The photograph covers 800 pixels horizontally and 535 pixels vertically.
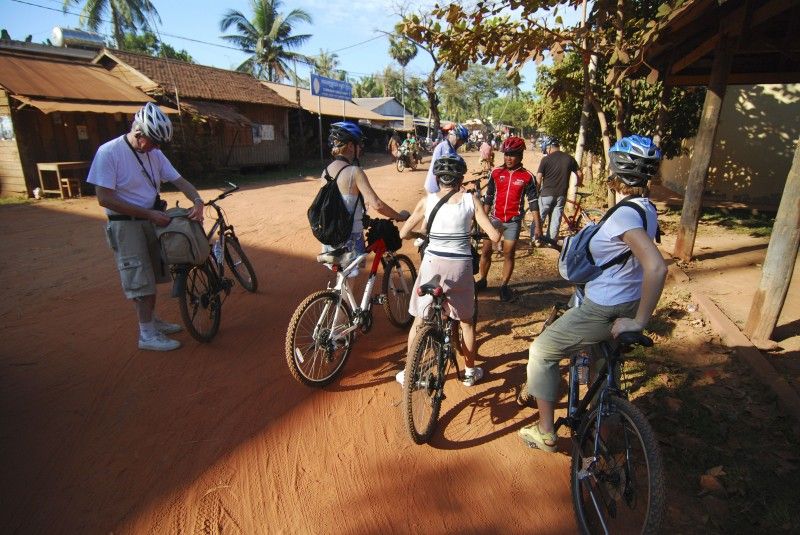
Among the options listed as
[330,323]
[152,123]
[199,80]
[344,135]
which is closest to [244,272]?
[152,123]

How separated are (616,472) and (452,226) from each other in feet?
5.63

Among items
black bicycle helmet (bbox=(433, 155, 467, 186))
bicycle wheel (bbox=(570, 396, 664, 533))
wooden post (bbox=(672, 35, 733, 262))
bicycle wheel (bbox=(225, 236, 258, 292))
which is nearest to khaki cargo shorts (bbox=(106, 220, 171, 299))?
bicycle wheel (bbox=(225, 236, 258, 292))

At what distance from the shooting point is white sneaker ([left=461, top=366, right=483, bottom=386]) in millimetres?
3686

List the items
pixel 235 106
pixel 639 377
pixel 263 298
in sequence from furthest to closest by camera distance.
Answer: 1. pixel 235 106
2. pixel 263 298
3. pixel 639 377

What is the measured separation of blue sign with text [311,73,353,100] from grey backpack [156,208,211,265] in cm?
1815

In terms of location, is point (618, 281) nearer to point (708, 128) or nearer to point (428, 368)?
point (428, 368)

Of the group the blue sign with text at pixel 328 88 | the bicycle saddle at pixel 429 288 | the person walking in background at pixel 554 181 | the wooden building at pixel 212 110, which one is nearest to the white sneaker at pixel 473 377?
the bicycle saddle at pixel 429 288

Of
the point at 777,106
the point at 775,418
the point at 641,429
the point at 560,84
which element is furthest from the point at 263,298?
the point at 777,106

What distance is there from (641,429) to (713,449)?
143 centimetres

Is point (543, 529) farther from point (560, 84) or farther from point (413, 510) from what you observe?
point (560, 84)

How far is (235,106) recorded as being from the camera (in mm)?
18641

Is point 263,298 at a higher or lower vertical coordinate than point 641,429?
lower

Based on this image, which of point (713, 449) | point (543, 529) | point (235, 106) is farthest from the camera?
point (235, 106)

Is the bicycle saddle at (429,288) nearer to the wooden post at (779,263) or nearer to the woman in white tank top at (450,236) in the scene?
the woman in white tank top at (450,236)
